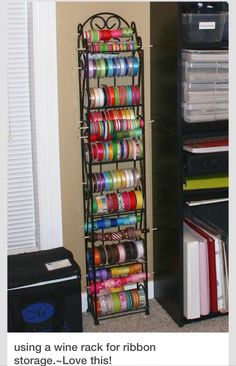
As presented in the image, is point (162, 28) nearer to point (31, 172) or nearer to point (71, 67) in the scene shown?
point (71, 67)

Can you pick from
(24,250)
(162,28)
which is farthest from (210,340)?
(162,28)

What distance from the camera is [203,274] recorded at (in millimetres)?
3076

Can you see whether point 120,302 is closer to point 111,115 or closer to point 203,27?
point 111,115

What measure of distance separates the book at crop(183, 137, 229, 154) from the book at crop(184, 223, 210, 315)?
47 centimetres

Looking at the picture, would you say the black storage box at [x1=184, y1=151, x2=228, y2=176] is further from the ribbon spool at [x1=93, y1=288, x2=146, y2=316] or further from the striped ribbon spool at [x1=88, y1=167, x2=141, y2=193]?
the ribbon spool at [x1=93, y1=288, x2=146, y2=316]

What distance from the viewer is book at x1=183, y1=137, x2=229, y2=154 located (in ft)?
9.49

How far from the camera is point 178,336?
278 cm

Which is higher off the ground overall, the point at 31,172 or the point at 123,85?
the point at 123,85

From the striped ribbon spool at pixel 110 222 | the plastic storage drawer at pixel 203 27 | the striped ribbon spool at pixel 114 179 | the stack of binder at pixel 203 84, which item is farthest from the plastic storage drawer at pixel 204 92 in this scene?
the striped ribbon spool at pixel 110 222

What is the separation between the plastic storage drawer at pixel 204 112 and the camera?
2875mm

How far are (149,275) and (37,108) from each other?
1.15m

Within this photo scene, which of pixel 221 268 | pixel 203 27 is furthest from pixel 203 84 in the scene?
pixel 221 268

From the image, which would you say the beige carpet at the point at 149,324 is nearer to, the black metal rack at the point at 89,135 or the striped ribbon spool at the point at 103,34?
the black metal rack at the point at 89,135

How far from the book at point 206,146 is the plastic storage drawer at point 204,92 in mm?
222
